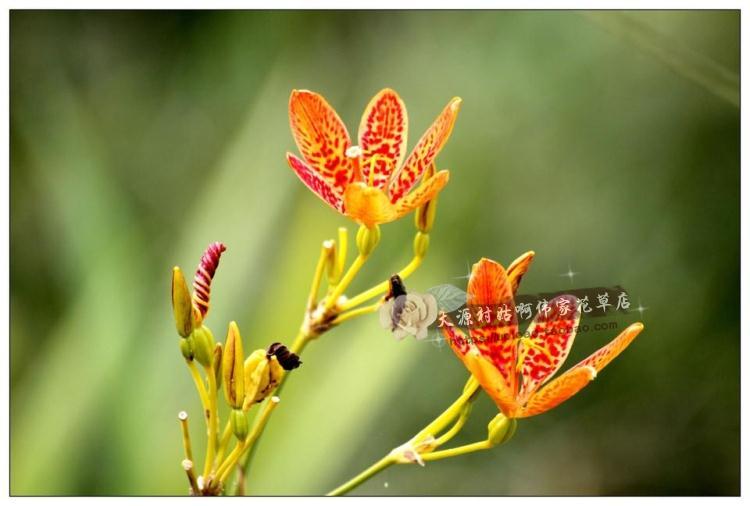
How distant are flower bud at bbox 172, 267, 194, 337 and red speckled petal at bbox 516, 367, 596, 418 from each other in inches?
11.9

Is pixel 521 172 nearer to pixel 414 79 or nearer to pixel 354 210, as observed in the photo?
pixel 414 79

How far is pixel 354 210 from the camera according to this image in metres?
0.71

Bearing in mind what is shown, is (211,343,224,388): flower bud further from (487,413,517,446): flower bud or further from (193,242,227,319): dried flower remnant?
(487,413,517,446): flower bud

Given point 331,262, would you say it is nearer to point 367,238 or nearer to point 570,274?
point 367,238

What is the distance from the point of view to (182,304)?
67cm

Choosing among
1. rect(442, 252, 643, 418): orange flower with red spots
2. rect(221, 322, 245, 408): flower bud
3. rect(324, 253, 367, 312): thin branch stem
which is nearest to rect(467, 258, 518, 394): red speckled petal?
rect(442, 252, 643, 418): orange flower with red spots

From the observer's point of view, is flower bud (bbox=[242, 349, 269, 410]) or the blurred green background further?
the blurred green background

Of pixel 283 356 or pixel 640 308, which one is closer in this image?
pixel 283 356

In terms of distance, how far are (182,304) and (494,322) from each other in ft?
0.91

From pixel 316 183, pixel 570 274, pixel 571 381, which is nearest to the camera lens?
pixel 571 381

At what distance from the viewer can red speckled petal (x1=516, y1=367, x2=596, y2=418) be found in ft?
2.11

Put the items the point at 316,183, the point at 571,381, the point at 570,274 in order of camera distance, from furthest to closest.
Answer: the point at 570,274 → the point at 316,183 → the point at 571,381

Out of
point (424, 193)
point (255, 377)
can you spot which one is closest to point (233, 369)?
point (255, 377)

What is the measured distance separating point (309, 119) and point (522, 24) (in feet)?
1.27
